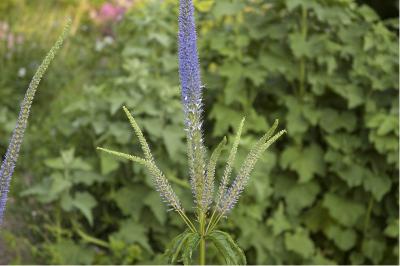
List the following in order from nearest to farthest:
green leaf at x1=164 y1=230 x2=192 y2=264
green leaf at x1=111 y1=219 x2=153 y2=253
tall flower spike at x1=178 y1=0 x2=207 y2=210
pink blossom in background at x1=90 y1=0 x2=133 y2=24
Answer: tall flower spike at x1=178 y1=0 x2=207 y2=210, green leaf at x1=164 y1=230 x2=192 y2=264, green leaf at x1=111 y1=219 x2=153 y2=253, pink blossom in background at x1=90 y1=0 x2=133 y2=24

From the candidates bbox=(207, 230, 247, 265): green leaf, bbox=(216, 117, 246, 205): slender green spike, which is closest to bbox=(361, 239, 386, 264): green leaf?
bbox=(207, 230, 247, 265): green leaf

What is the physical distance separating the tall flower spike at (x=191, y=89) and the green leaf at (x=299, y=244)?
8.05 ft

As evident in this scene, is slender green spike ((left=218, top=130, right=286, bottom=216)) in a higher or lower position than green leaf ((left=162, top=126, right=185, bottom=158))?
higher

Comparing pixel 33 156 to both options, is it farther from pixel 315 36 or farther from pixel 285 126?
pixel 315 36

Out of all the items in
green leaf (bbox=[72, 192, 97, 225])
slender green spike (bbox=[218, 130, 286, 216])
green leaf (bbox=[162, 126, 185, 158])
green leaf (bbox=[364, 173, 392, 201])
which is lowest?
green leaf (bbox=[364, 173, 392, 201])

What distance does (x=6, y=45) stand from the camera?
229 inches

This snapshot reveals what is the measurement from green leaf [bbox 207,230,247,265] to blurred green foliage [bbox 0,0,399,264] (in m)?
1.90

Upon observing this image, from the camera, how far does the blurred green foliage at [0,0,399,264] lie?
11.6 feet

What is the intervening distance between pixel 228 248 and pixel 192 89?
343 mm

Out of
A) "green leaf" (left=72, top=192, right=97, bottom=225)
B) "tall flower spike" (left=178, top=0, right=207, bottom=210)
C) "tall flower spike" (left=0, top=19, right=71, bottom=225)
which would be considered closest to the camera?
"tall flower spike" (left=0, top=19, right=71, bottom=225)

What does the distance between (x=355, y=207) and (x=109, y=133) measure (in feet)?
4.79

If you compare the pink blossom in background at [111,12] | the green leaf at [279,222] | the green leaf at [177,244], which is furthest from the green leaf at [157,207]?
the pink blossom in background at [111,12]

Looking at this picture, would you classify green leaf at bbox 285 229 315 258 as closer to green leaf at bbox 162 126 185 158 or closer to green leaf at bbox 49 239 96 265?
green leaf at bbox 162 126 185 158

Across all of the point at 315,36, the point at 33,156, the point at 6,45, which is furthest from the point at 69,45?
the point at 315,36
